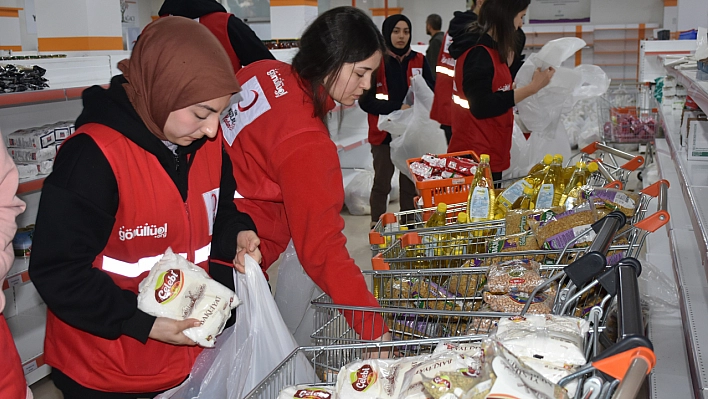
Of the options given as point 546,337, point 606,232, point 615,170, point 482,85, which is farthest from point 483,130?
point 546,337

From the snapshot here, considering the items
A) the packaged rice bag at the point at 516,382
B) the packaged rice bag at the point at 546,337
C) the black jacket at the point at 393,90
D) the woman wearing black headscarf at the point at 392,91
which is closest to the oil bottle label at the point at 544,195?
the packaged rice bag at the point at 546,337

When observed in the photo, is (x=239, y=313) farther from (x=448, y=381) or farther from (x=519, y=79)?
(x=519, y=79)

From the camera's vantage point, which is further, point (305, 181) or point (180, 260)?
point (305, 181)

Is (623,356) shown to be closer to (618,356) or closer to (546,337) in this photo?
(618,356)

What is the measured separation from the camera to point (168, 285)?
1.56m

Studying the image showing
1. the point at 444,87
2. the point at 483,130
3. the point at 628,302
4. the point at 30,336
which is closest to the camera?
the point at 628,302

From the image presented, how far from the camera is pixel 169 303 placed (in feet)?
5.15

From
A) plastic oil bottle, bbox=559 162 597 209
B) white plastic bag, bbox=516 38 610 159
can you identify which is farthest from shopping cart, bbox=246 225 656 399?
white plastic bag, bbox=516 38 610 159

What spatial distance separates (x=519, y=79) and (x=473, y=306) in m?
2.43

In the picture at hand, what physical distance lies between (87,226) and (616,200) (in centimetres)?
163

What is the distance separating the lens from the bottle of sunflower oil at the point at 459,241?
7.42 feet

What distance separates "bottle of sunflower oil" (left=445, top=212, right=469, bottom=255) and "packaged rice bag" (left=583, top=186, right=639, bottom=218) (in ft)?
1.43

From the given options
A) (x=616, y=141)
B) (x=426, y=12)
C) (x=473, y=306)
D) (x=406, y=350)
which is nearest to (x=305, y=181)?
(x=406, y=350)

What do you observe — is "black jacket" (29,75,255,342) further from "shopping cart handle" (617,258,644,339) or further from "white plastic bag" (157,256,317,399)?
"shopping cart handle" (617,258,644,339)
